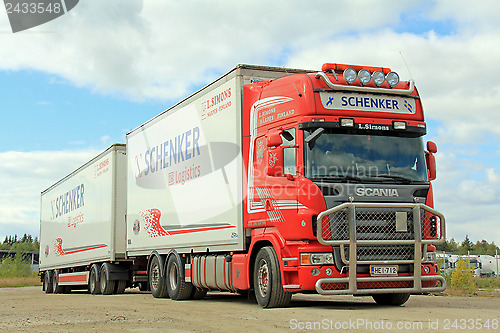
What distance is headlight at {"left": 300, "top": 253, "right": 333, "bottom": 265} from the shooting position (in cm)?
1105

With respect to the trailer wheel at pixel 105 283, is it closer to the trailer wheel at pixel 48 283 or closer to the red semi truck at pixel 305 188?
the red semi truck at pixel 305 188

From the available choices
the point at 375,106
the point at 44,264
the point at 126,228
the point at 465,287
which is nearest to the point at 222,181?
the point at 375,106

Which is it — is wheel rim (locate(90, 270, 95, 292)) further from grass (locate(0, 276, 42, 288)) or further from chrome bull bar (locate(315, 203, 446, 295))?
grass (locate(0, 276, 42, 288))

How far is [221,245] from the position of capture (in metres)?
14.0

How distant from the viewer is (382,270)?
11.3 meters

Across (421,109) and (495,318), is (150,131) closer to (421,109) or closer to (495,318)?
(421,109)

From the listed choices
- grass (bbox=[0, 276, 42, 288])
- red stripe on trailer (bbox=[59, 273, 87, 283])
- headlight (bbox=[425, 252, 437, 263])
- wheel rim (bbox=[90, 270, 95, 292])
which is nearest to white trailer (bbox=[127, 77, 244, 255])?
wheel rim (bbox=[90, 270, 95, 292])

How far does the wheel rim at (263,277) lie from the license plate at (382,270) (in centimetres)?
194

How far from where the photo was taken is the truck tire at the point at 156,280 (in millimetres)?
16969

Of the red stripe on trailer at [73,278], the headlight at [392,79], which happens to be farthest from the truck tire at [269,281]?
the red stripe on trailer at [73,278]

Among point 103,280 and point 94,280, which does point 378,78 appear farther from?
point 94,280

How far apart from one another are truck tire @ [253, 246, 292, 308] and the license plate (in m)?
1.53

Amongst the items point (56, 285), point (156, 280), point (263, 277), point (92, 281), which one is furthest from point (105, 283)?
point (263, 277)

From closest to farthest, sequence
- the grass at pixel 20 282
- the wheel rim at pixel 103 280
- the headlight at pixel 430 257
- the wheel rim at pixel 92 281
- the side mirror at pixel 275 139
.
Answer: the side mirror at pixel 275 139, the headlight at pixel 430 257, the wheel rim at pixel 103 280, the wheel rim at pixel 92 281, the grass at pixel 20 282
